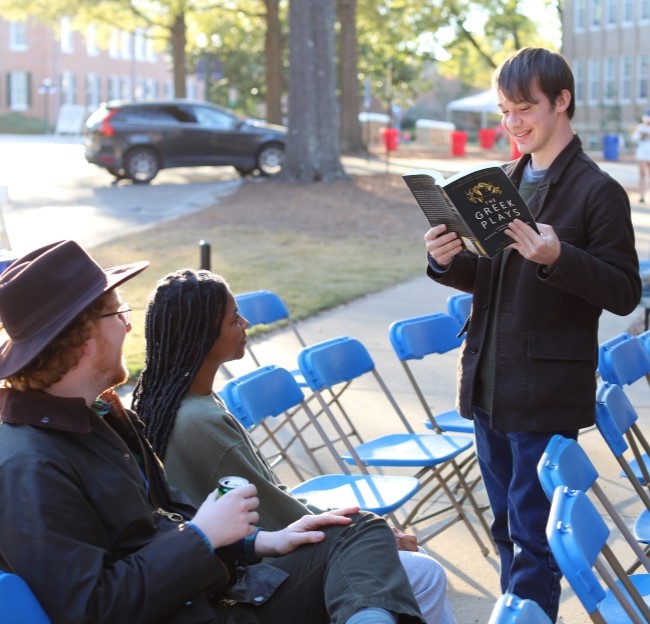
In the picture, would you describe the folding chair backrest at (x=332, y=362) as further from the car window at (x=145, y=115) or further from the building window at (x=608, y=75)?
the building window at (x=608, y=75)

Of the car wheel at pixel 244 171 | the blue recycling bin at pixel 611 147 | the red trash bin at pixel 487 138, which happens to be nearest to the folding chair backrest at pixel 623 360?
the car wheel at pixel 244 171

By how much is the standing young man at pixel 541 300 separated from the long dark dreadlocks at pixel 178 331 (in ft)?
2.41

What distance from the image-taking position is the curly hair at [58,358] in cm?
272

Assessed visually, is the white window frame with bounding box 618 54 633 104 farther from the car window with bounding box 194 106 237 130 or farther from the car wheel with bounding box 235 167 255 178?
the car window with bounding box 194 106 237 130

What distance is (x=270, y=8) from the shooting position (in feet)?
99.2

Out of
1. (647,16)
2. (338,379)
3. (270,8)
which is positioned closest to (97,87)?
(647,16)

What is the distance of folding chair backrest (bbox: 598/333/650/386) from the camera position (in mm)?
4617

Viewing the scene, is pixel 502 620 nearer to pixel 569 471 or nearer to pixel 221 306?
pixel 569 471

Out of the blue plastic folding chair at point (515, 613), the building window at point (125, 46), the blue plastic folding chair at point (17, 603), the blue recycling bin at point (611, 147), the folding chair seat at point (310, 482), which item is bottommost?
the folding chair seat at point (310, 482)

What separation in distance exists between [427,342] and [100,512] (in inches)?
129

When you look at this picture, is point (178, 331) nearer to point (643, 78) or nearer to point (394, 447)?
point (394, 447)

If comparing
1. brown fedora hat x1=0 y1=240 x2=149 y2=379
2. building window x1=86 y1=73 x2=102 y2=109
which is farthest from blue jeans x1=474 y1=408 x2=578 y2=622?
building window x1=86 y1=73 x2=102 y2=109

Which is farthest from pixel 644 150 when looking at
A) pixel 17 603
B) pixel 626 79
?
pixel 626 79

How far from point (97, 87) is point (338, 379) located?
66136mm
